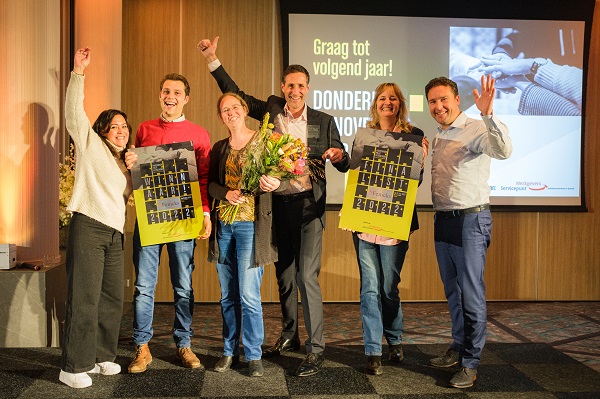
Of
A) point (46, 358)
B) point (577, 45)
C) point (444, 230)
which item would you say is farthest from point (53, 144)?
point (577, 45)

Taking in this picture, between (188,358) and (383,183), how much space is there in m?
1.52

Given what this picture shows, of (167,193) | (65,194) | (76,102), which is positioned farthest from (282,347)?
(65,194)

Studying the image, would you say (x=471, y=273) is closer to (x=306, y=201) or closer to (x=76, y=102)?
(x=306, y=201)

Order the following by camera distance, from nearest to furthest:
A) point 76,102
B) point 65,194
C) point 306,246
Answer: point 76,102 < point 306,246 < point 65,194

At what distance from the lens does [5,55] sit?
455 cm

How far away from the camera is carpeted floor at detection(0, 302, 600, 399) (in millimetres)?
3561

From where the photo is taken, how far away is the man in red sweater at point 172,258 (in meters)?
3.92

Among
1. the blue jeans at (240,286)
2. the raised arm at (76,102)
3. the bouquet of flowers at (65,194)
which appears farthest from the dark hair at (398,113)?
the bouquet of flowers at (65,194)

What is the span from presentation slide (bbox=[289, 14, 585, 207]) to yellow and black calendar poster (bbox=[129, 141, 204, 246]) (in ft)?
9.13

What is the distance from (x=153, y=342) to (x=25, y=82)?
6.41 feet

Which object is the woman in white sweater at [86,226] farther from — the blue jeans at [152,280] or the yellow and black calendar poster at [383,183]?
the yellow and black calendar poster at [383,183]

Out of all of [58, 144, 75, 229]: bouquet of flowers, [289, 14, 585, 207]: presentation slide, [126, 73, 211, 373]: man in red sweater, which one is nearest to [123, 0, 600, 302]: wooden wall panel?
[289, 14, 585, 207]: presentation slide

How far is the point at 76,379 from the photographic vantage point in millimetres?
3629

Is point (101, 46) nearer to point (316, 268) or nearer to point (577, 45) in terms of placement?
point (316, 268)
